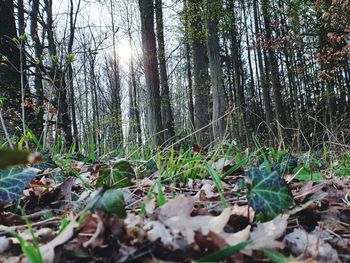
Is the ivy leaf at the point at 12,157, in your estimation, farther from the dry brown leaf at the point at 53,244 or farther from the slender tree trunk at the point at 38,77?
the slender tree trunk at the point at 38,77

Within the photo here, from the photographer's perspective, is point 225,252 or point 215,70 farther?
point 215,70

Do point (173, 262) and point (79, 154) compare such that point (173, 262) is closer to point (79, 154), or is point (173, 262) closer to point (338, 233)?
point (338, 233)

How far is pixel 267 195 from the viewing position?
1015mm

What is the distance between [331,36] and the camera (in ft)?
25.6

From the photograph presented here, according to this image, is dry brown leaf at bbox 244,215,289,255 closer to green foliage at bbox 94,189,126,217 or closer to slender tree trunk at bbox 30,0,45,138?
green foliage at bbox 94,189,126,217

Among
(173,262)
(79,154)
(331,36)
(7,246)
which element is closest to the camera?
(173,262)

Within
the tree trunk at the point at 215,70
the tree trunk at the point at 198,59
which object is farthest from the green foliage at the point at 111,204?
the tree trunk at the point at 198,59

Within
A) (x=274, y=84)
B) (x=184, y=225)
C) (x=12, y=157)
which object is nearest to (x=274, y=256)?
(x=184, y=225)

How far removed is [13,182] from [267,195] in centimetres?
84

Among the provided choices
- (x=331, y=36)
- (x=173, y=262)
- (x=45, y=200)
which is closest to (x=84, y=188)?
(x=45, y=200)

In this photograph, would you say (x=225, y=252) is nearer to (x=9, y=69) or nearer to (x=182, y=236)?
(x=182, y=236)

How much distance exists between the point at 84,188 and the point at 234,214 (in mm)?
900

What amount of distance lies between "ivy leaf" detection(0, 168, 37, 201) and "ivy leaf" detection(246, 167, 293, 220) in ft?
2.43

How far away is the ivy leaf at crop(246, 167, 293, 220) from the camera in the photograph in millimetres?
992
